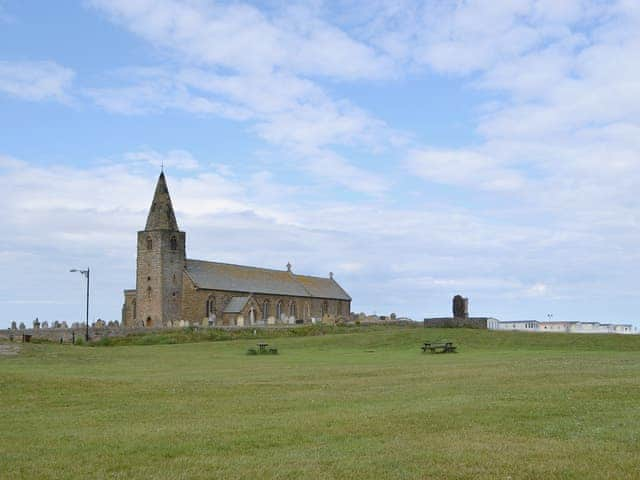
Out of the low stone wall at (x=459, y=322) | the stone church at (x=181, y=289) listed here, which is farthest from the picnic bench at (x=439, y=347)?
the stone church at (x=181, y=289)

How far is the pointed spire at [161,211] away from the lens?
7825 cm

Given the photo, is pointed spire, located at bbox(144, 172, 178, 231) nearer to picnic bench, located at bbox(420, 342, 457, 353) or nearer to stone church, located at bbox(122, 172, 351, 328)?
stone church, located at bbox(122, 172, 351, 328)

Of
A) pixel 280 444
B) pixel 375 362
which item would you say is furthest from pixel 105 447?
pixel 375 362

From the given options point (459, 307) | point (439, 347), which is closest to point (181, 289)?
point (459, 307)

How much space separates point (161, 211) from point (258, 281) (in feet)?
57.5

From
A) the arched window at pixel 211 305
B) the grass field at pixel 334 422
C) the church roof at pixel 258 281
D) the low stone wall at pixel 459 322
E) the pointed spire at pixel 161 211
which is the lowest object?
the grass field at pixel 334 422

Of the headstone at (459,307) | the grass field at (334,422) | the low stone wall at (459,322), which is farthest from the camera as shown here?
the headstone at (459,307)

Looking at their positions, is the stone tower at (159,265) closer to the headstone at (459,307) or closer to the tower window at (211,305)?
the tower window at (211,305)

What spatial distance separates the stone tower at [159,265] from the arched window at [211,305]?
125 inches

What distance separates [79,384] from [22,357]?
18.5m

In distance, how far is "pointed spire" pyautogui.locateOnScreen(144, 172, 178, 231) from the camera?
78.2 metres

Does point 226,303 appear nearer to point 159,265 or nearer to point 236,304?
point 236,304

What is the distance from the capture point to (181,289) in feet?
263

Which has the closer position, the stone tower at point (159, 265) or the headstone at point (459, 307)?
the headstone at point (459, 307)
